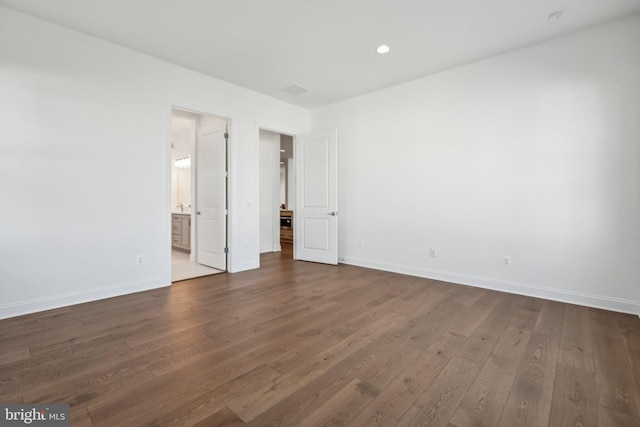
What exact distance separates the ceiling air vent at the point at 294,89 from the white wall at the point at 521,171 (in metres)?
1.15

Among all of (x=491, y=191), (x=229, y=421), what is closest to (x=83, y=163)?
(x=229, y=421)

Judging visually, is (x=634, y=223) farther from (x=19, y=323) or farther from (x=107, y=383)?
(x=19, y=323)

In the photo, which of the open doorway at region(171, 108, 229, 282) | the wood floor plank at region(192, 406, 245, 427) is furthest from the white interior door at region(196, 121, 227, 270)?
the wood floor plank at region(192, 406, 245, 427)

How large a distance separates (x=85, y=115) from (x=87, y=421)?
10.2ft

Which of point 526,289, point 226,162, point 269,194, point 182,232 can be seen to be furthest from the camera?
point 269,194

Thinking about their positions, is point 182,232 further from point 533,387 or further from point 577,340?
point 577,340

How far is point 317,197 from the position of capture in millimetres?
5523

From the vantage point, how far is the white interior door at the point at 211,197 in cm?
476

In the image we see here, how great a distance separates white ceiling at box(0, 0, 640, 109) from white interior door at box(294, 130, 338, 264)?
1.52 metres

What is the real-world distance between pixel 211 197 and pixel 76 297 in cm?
237

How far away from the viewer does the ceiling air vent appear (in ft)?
15.4

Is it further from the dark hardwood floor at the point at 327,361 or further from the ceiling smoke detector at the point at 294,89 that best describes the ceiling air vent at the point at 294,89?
the dark hardwood floor at the point at 327,361

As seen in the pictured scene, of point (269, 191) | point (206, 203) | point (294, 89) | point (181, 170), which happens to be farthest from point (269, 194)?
point (294, 89)

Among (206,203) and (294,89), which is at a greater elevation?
(294,89)
